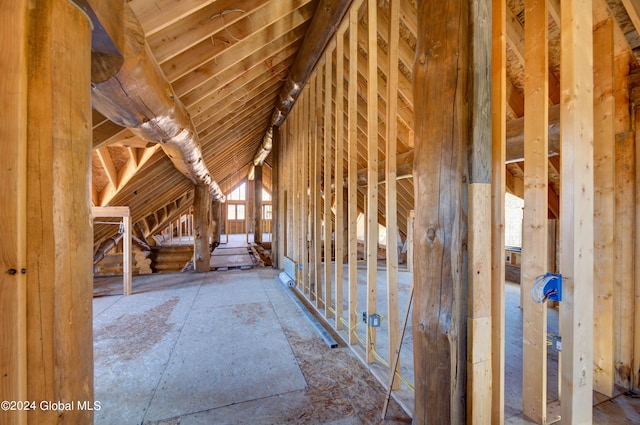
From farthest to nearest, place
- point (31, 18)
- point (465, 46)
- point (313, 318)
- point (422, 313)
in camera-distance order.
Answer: point (313, 318) < point (422, 313) < point (465, 46) < point (31, 18)

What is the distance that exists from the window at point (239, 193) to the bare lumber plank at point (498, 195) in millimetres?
15642

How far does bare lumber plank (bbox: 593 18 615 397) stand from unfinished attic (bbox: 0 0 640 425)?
14mm

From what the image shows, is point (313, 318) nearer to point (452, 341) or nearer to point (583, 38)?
point (452, 341)

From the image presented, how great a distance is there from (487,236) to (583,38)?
3.10 feet

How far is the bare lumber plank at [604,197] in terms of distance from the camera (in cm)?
181

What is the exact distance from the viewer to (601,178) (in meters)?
1.85

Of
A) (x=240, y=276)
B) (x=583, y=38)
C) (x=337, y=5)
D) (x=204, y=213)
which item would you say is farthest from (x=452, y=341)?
(x=204, y=213)

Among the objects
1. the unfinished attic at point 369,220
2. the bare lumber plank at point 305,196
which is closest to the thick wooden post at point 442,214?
the unfinished attic at point 369,220

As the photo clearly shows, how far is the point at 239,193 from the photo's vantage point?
626 inches

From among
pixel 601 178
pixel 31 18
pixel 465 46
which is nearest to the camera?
pixel 31 18

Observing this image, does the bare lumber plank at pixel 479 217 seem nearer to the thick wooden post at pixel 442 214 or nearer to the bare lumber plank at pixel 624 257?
the thick wooden post at pixel 442 214

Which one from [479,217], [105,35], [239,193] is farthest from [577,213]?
[239,193]

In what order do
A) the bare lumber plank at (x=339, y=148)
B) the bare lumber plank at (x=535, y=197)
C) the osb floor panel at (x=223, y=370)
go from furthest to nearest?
the bare lumber plank at (x=339, y=148)
the osb floor panel at (x=223, y=370)
the bare lumber plank at (x=535, y=197)

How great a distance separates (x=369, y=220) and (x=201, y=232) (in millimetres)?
4517
